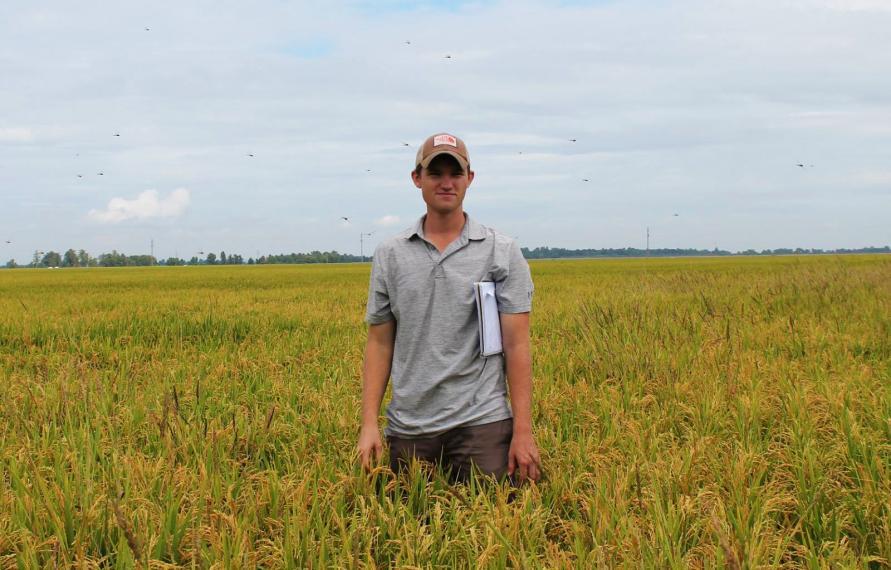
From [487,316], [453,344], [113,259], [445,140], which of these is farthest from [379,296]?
[113,259]

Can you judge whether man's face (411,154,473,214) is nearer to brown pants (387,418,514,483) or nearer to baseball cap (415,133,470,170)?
baseball cap (415,133,470,170)

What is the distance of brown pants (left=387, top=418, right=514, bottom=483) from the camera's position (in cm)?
299

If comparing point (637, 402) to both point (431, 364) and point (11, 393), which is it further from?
point (11, 393)

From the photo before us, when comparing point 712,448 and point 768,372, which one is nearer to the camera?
point 712,448

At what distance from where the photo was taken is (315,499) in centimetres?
266

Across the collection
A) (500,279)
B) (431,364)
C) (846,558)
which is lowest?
(846,558)

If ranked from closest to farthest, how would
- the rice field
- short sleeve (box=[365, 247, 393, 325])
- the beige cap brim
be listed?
the rice field < the beige cap brim < short sleeve (box=[365, 247, 393, 325])

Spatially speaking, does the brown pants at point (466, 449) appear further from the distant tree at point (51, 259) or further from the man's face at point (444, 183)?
the distant tree at point (51, 259)

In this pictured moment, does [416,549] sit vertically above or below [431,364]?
below

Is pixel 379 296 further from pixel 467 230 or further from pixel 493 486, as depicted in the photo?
pixel 493 486

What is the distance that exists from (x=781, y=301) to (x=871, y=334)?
320 cm

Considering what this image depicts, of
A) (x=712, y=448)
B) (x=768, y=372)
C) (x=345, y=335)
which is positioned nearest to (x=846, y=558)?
(x=712, y=448)

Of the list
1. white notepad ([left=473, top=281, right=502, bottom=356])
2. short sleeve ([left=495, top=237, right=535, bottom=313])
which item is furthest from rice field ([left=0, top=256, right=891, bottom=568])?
short sleeve ([left=495, top=237, right=535, bottom=313])

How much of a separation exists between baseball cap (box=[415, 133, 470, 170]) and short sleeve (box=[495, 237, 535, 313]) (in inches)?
19.4
